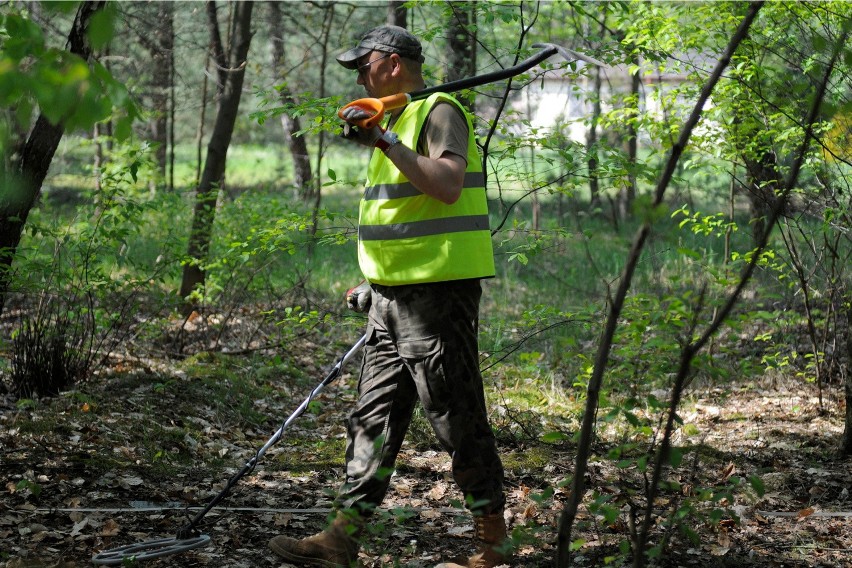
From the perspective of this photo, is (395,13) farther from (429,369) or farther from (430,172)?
(429,369)

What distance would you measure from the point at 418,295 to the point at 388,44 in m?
1.00

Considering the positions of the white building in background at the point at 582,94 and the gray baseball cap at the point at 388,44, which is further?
the white building in background at the point at 582,94

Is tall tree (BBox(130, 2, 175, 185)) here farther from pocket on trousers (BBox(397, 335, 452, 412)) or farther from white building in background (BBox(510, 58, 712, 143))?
pocket on trousers (BBox(397, 335, 452, 412))

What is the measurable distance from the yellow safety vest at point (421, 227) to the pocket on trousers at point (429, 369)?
25 cm

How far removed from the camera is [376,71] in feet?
11.3

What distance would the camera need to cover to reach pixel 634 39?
6695mm

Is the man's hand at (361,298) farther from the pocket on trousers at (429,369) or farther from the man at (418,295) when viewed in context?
the pocket on trousers at (429,369)

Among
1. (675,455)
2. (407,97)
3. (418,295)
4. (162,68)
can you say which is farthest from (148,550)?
(162,68)

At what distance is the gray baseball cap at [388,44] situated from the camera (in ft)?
11.1

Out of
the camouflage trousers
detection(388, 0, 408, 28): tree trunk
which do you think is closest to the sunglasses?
the camouflage trousers

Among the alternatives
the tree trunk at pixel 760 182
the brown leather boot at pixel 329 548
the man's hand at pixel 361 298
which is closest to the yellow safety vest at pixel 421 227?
the man's hand at pixel 361 298

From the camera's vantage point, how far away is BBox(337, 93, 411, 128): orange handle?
3.16m

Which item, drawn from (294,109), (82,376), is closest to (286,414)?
(82,376)

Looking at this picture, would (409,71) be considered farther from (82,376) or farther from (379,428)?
(82,376)
